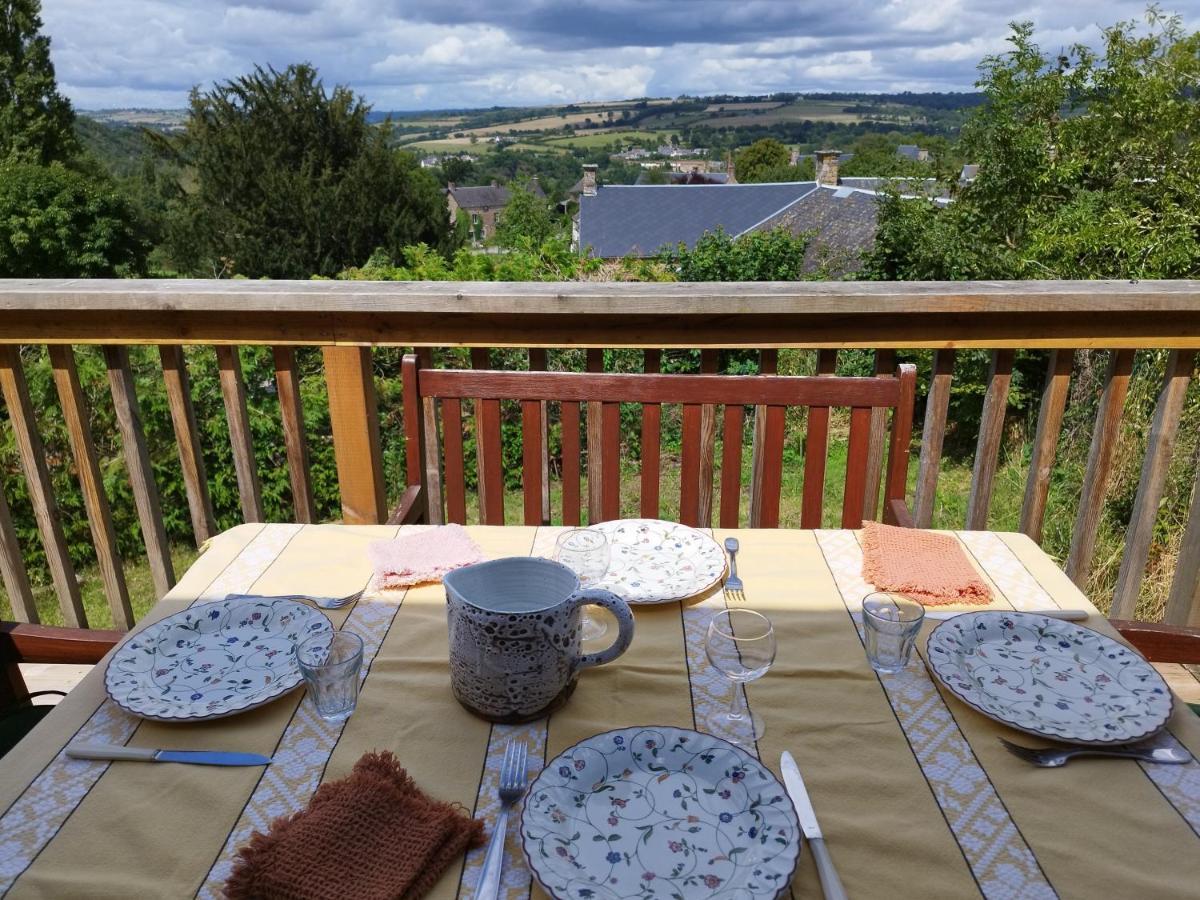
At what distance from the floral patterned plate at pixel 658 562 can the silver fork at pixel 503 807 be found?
325mm

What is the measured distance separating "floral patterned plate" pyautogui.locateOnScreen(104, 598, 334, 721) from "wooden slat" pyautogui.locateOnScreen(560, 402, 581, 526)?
0.70m

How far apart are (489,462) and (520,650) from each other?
935 mm

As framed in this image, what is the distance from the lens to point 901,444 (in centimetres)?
165

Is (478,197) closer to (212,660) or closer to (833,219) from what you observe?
(833,219)

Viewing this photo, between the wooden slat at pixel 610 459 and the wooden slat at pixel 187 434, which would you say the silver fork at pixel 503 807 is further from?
the wooden slat at pixel 187 434

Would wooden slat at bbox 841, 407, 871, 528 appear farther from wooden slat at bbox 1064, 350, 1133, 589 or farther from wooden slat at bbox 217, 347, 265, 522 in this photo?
wooden slat at bbox 217, 347, 265, 522

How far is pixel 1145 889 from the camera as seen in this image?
2.29 ft

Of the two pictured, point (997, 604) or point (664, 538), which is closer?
point (997, 604)

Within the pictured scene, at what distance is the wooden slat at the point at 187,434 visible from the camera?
1905 mm

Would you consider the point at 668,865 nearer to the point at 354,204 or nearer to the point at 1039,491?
the point at 1039,491

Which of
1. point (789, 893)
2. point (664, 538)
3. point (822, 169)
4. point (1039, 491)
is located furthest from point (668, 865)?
point (822, 169)

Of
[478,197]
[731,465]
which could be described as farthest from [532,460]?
[478,197]

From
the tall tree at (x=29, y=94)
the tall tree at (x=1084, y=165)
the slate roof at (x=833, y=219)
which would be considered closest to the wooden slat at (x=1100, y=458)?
the tall tree at (x=1084, y=165)

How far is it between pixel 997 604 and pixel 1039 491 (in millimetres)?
844
